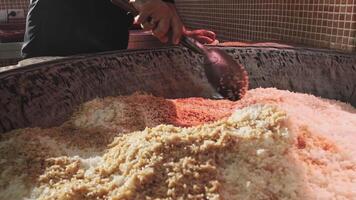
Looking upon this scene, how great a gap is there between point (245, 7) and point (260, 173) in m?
1.80

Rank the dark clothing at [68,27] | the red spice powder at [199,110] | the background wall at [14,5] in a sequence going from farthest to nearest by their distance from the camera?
the background wall at [14,5], the dark clothing at [68,27], the red spice powder at [199,110]

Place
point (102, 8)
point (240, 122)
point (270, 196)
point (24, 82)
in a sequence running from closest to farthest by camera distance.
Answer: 1. point (270, 196)
2. point (240, 122)
3. point (24, 82)
4. point (102, 8)

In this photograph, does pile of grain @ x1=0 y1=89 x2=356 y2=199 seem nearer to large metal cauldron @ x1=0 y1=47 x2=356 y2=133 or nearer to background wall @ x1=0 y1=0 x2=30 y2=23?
large metal cauldron @ x1=0 y1=47 x2=356 y2=133

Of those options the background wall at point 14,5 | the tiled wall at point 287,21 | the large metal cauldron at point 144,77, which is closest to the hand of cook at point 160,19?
the large metal cauldron at point 144,77

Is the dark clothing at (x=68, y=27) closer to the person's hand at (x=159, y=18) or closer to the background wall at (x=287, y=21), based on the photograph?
the person's hand at (x=159, y=18)

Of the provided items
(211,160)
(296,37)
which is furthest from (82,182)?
(296,37)

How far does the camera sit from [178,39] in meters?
1.30

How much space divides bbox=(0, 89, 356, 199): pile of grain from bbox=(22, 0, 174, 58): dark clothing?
0.66 metres

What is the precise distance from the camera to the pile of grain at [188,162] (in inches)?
26.0

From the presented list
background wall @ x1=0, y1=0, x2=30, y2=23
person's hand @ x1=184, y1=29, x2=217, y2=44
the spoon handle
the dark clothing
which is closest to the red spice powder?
the spoon handle

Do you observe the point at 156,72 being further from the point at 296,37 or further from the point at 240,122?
the point at 296,37

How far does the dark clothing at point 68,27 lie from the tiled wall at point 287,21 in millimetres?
832

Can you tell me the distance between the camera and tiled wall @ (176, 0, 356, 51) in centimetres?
159

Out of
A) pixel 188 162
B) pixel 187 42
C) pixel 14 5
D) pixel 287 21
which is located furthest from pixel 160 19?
pixel 14 5
